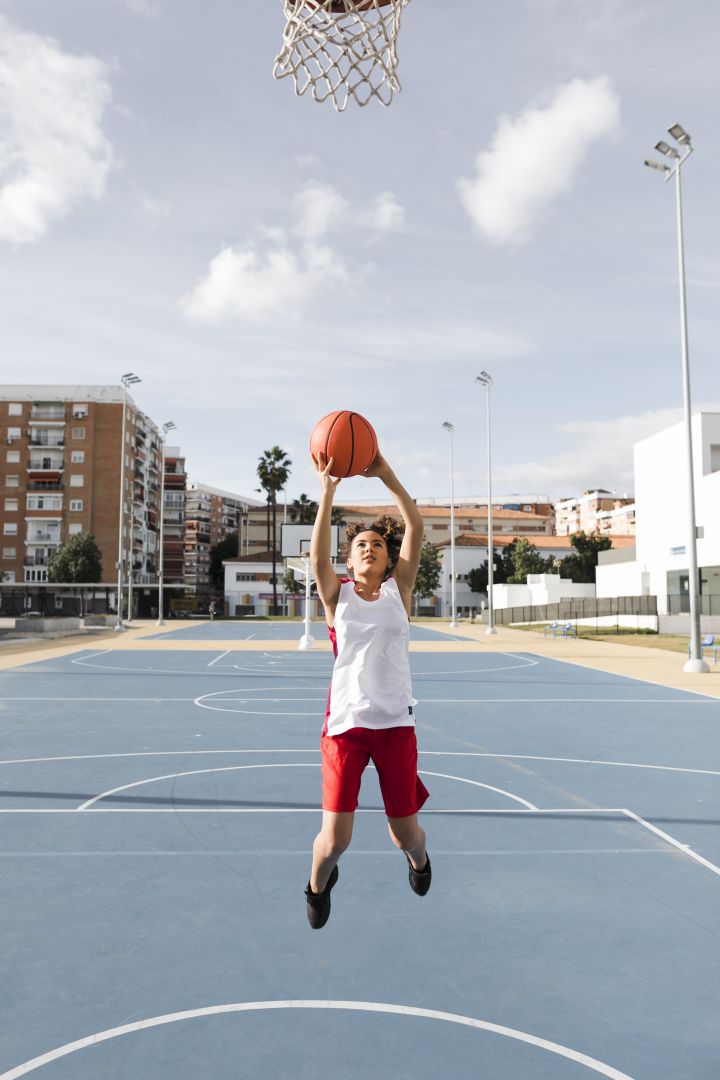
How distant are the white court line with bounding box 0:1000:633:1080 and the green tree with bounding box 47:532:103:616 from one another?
233 feet

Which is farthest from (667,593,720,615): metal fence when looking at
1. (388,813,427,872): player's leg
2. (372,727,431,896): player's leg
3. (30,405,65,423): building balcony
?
(30,405,65,423): building balcony

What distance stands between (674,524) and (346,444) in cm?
4592

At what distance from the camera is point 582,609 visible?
56281mm

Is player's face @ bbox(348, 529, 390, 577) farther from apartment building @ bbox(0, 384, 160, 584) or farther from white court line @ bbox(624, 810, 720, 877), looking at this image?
apartment building @ bbox(0, 384, 160, 584)

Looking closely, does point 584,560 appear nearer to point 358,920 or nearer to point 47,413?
point 47,413

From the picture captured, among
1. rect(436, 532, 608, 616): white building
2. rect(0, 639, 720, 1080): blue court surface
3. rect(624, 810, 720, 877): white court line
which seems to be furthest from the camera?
rect(436, 532, 608, 616): white building

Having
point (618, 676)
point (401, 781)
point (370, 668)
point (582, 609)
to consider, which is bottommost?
point (618, 676)

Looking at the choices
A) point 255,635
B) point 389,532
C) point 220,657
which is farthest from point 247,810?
point 255,635

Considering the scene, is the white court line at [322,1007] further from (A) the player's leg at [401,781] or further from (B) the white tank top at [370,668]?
(B) the white tank top at [370,668]

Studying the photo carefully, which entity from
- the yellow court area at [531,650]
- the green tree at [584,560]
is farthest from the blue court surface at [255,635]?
the green tree at [584,560]

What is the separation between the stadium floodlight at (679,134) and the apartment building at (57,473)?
6460 centimetres

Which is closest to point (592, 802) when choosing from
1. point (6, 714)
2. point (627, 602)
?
point (6, 714)

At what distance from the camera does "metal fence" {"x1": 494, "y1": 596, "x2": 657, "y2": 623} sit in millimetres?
48500

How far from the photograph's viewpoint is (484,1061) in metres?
3.41
